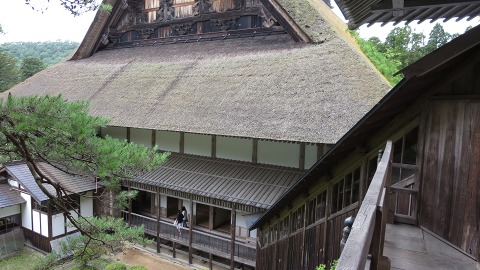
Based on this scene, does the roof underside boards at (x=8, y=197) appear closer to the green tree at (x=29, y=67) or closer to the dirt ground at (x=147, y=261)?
the dirt ground at (x=147, y=261)

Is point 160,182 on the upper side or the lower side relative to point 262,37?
lower

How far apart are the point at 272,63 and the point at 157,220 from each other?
6.79m

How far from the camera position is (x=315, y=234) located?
678cm

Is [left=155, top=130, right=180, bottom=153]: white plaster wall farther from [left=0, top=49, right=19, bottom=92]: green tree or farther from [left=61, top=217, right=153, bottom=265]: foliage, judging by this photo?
[left=0, top=49, right=19, bottom=92]: green tree

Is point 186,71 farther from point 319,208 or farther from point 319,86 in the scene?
point 319,208

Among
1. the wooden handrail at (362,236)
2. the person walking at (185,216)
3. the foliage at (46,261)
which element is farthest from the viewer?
the person walking at (185,216)

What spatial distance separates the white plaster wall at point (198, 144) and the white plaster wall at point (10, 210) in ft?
25.1

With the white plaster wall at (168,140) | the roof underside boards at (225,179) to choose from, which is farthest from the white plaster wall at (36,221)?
the white plaster wall at (168,140)

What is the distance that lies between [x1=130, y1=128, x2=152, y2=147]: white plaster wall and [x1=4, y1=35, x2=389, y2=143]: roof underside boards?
123 cm

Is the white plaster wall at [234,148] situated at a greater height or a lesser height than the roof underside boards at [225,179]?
greater

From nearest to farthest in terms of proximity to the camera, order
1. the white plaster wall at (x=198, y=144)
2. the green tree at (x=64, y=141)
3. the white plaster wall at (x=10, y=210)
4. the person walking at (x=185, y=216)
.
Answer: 1. the green tree at (x=64, y=141)
2. the white plaster wall at (x=198, y=144)
3. the person walking at (x=185, y=216)
4. the white plaster wall at (x=10, y=210)

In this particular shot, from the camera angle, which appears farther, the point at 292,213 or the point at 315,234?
the point at 292,213

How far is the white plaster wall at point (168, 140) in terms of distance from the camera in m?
12.1

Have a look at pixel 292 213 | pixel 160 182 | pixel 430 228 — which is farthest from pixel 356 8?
pixel 160 182
